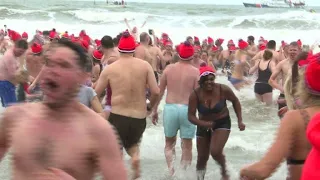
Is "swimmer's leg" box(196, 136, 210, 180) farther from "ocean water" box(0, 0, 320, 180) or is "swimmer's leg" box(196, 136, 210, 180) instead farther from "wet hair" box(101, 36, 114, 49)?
"wet hair" box(101, 36, 114, 49)

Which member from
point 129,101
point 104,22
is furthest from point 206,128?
point 104,22

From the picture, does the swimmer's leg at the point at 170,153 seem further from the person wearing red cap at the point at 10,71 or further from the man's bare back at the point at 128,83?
the person wearing red cap at the point at 10,71

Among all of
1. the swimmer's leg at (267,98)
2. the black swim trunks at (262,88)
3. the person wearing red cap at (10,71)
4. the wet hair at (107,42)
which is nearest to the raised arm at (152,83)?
the wet hair at (107,42)

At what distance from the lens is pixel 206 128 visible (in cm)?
607

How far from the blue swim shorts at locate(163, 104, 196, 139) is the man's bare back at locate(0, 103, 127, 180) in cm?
461

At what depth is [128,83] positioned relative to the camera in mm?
5992

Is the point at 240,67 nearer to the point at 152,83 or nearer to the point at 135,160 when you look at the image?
the point at 152,83

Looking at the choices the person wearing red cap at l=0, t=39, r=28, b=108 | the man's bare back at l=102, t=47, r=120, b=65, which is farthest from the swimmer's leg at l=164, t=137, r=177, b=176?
the person wearing red cap at l=0, t=39, r=28, b=108

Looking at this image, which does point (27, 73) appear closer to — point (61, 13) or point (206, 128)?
point (206, 128)

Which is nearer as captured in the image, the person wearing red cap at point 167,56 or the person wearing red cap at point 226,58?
the person wearing red cap at point 167,56

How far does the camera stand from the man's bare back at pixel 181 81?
6.79 m

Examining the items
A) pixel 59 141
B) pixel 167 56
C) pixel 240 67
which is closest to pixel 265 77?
pixel 240 67

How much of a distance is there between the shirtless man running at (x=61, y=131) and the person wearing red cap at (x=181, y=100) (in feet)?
15.1

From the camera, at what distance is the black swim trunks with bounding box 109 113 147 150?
238 inches
